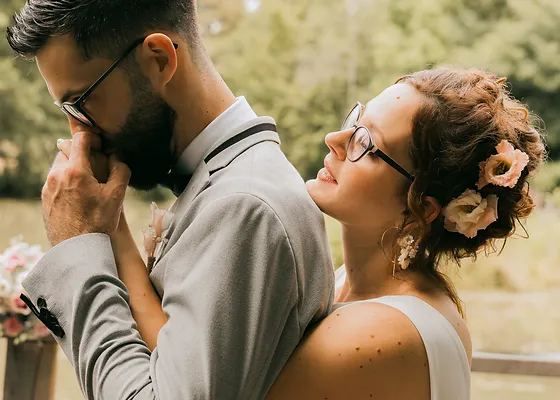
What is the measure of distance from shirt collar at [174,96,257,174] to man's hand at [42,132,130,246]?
0.31ft

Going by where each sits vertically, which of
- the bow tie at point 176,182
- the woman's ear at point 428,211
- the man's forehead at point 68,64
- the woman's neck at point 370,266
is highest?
the man's forehead at point 68,64

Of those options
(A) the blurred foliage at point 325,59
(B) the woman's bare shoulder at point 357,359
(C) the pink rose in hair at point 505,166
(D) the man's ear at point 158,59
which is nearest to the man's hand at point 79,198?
(D) the man's ear at point 158,59

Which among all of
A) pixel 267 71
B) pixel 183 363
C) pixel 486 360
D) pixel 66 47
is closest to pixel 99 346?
pixel 183 363

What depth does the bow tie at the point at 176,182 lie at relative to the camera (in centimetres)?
116

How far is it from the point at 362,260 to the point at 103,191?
1.53ft

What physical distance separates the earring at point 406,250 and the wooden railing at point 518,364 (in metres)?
0.87

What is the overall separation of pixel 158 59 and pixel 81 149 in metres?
0.17

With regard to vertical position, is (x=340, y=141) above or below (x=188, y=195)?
below

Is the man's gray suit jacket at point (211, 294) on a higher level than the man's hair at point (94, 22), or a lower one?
lower

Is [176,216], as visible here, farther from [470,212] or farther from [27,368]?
[27,368]

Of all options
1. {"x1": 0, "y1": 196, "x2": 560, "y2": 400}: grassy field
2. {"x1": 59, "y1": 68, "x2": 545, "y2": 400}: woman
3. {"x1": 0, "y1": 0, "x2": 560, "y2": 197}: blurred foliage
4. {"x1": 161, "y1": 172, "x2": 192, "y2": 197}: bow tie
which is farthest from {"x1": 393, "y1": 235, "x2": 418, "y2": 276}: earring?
{"x1": 0, "y1": 196, "x2": 560, "y2": 400}: grassy field

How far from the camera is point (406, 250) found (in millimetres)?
1265

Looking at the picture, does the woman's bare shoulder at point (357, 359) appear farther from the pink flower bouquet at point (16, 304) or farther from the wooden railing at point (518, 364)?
the pink flower bouquet at point (16, 304)

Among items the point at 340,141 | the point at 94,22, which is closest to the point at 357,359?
the point at 340,141
